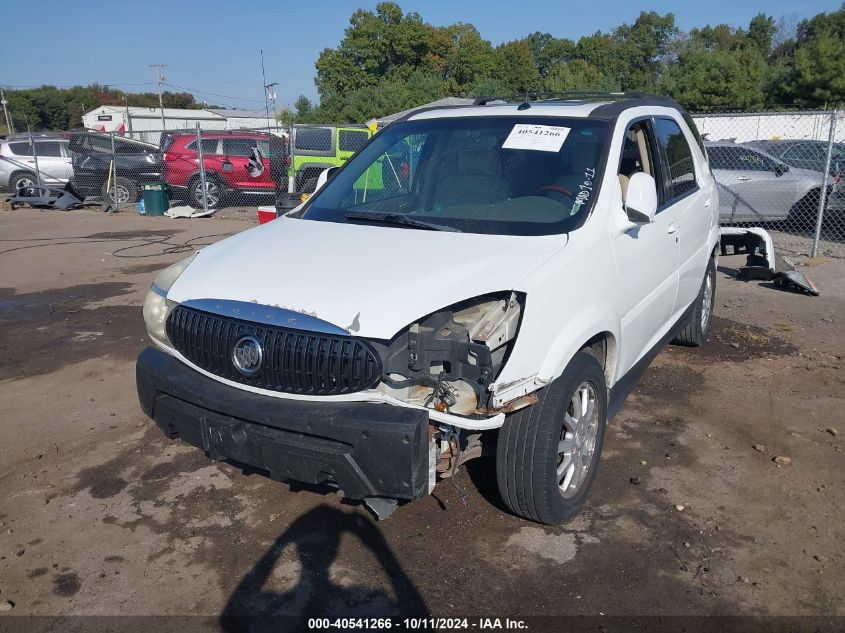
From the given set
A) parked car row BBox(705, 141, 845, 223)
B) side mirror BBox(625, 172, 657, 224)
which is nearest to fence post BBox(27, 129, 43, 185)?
parked car row BBox(705, 141, 845, 223)

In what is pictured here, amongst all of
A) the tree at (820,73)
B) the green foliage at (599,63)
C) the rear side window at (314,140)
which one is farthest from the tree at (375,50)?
the rear side window at (314,140)

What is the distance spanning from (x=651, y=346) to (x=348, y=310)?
239 cm

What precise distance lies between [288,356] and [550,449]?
1196 millimetres

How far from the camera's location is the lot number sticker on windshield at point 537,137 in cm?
395

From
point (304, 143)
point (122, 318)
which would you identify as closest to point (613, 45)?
point (304, 143)

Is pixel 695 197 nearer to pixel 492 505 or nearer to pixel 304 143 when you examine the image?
pixel 492 505

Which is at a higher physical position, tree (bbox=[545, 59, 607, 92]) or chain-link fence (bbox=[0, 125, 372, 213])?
tree (bbox=[545, 59, 607, 92])

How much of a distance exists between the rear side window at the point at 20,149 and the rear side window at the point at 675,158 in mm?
19769

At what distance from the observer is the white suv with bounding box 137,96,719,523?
2857 millimetres

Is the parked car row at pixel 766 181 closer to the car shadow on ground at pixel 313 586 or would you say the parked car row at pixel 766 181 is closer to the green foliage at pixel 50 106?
the car shadow on ground at pixel 313 586

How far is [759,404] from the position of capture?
4.98 m

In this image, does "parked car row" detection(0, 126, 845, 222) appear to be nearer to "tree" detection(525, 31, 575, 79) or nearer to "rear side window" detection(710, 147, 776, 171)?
"rear side window" detection(710, 147, 776, 171)

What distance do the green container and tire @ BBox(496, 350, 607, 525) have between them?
14994 mm

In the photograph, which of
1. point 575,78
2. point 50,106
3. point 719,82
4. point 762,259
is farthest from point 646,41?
point 762,259
